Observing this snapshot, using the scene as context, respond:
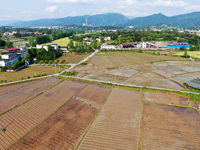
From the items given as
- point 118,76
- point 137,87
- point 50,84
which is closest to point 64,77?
point 50,84

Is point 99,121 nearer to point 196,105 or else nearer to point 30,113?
point 30,113

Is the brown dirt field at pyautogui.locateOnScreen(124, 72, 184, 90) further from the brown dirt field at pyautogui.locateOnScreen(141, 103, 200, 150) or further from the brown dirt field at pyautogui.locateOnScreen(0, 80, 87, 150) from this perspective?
the brown dirt field at pyautogui.locateOnScreen(0, 80, 87, 150)

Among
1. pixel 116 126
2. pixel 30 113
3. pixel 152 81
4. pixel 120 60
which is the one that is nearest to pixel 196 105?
pixel 152 81

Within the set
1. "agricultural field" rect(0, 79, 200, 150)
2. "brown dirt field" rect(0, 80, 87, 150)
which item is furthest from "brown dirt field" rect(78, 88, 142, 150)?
"brown dirt field" rect(0, 80, 87, 150)

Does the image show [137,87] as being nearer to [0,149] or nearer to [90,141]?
[90,141]

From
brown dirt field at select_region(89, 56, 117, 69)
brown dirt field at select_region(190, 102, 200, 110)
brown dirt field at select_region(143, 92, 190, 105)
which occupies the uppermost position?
brown dirt field at select_region(89, 56, 117, 69)

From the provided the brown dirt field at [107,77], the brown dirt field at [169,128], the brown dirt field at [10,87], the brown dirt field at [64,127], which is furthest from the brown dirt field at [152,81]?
the brown dirt field at [10,87]
